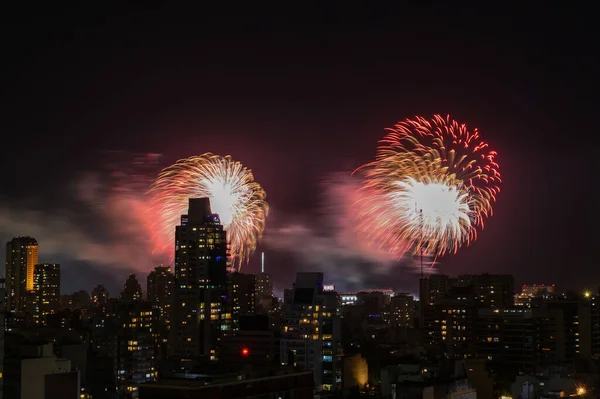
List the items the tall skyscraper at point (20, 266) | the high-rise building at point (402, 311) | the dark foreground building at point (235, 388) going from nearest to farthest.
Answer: the dark foreground building at point (235, 388) → the tall skyscraper at point (20, 266) → the high-rise building at point (402, 311)

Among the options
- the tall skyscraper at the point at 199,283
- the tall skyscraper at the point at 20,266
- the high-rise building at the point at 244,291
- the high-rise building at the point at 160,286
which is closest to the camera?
the tall skyscraper at the point at 199,283

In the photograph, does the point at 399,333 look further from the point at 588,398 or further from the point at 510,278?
the point at 588,398

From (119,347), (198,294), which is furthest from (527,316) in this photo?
(119,347)

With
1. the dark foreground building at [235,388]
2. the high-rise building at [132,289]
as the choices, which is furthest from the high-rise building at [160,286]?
the dark foreground building at [235,388]

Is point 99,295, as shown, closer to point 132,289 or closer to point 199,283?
point 132,289

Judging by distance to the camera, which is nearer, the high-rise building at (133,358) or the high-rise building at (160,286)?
the high-rise building at (133,358)

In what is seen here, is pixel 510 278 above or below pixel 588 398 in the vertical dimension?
above

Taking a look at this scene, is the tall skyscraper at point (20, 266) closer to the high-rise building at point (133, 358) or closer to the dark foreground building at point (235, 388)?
the high-rise building at point (133, 358)
